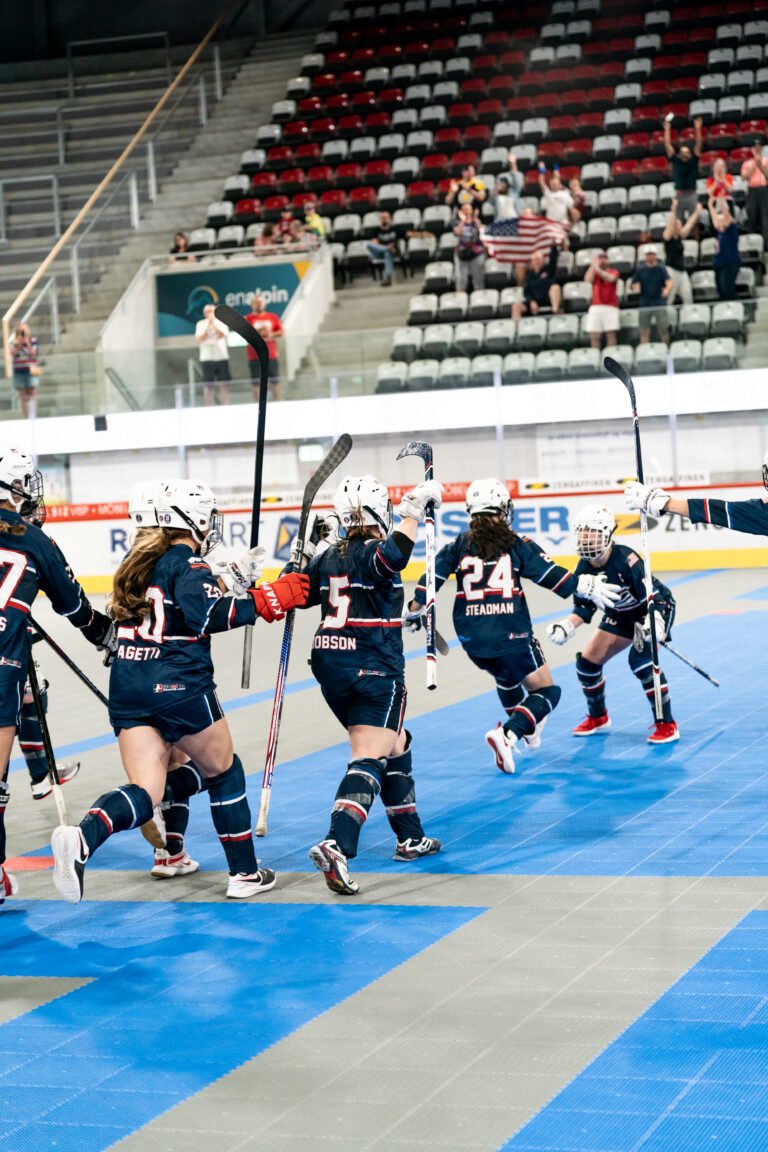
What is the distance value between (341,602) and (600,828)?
1.78 meters

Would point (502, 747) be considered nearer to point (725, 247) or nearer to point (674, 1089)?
point (674, 1089)

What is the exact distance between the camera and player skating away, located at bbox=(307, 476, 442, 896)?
6.45 metres

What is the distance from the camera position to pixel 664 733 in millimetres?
9453

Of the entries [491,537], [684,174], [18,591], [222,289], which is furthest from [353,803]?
[222,289]

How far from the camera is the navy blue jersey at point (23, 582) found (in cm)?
620

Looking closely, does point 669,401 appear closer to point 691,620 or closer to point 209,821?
point 691,620

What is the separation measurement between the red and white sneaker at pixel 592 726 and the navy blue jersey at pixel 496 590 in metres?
1.39

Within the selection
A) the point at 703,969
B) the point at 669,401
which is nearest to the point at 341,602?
the point at 703,969

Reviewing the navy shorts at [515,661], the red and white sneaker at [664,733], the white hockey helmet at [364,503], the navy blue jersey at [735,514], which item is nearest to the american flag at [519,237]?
the red and white sneaker at [664,733]

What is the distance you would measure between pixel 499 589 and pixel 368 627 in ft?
7.47

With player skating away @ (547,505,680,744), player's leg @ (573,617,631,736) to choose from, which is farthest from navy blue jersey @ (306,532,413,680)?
player's leg @ (573,617,631,736)

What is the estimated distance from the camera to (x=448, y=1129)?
152 inches

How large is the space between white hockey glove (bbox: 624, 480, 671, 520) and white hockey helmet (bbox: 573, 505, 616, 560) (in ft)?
3.79

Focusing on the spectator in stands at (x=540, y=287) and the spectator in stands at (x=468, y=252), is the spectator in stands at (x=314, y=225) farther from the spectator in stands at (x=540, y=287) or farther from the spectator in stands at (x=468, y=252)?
the spectator in stands at (x=540, y=287)
